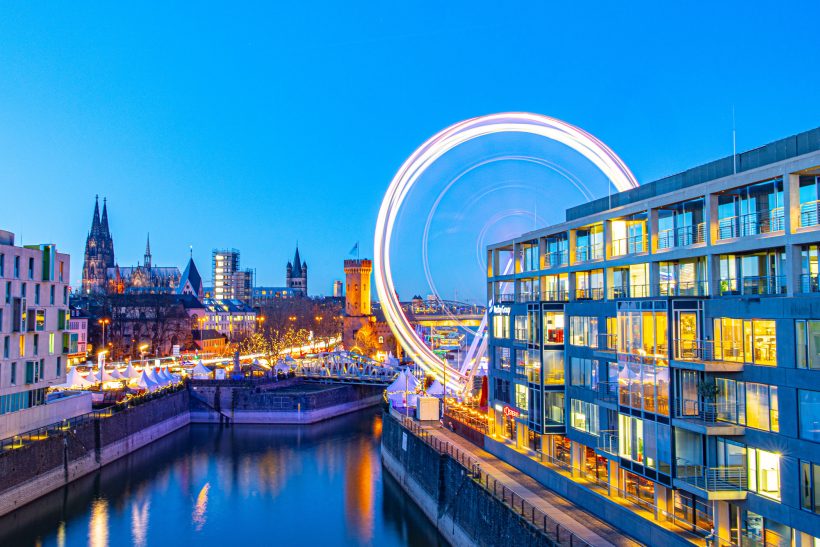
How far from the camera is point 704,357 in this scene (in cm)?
1970

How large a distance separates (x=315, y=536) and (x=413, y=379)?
26582 millimetres

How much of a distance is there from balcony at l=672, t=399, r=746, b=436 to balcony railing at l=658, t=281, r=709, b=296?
3.33 meters

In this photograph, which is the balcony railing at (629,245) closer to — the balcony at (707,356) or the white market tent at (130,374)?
the balcony at (707,356)

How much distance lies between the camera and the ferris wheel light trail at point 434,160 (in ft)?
124

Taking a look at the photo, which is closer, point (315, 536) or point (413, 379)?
point (315, 536)

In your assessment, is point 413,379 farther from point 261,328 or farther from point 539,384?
point 261,328

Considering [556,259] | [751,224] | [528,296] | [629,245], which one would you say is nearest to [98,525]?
[528,296]

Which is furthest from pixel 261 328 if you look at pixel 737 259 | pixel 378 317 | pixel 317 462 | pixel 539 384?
pixel 737 259

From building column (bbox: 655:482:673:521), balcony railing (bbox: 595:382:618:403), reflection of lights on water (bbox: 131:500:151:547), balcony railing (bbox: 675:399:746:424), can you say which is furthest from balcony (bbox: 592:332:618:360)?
reflection of lights on water (bbox: 131:500:151:547)

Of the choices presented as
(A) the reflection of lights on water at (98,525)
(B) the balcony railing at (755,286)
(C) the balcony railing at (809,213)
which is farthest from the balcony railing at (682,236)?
(A) the reflection of lights on water at (98,525)

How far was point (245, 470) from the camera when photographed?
46.2m

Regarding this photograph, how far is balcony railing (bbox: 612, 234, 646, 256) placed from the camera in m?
24.8

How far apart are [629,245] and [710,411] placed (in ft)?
25.7

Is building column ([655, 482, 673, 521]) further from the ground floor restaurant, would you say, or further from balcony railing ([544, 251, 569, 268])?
balcony railing ([544, 251, 569, 268])
